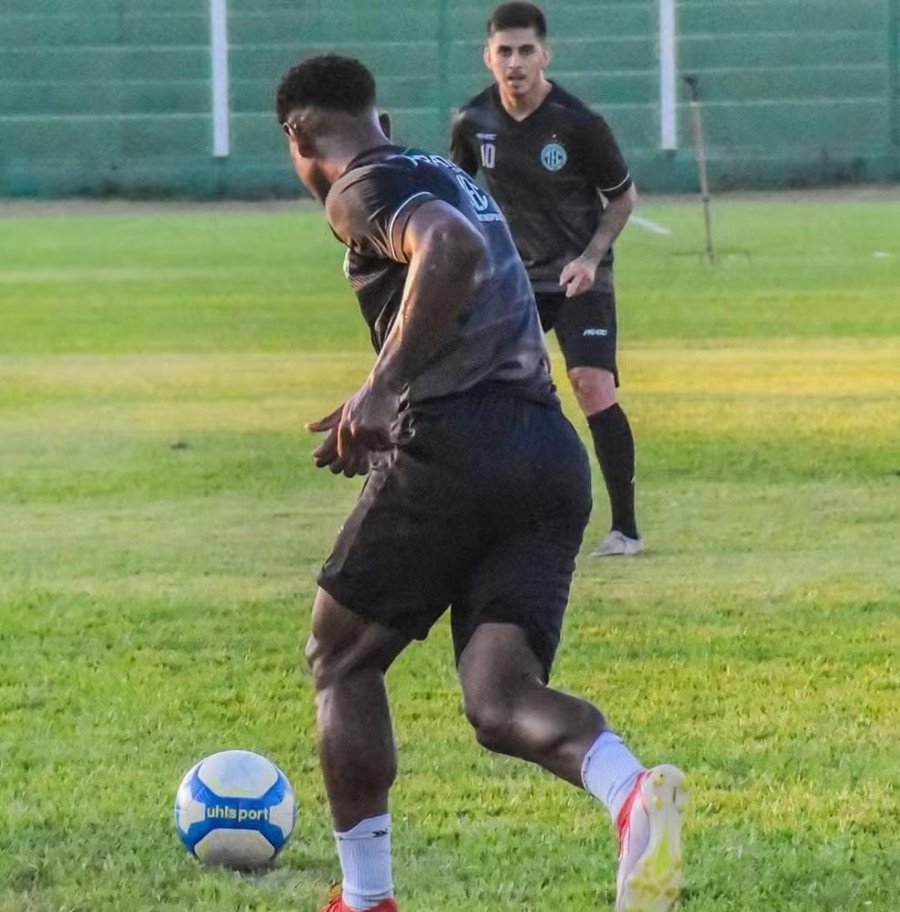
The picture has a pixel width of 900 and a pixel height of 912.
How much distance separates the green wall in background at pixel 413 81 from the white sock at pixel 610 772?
36.2m

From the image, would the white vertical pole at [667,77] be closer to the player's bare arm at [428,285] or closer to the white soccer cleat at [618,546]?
the white soccer cleat at [618,546]

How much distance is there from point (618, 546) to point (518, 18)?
87.2 inches

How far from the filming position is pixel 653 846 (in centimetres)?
394

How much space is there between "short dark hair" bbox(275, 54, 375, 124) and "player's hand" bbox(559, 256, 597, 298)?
4.46 m

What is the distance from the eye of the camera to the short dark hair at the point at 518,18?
9.20m

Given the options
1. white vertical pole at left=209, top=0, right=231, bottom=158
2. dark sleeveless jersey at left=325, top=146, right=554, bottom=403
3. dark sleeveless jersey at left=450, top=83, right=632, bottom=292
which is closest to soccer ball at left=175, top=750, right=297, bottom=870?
dark sleeveless jersey at left=325, top=146, right=554, bottom=403

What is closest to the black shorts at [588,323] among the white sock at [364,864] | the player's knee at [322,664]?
the player's knee at [322,664]

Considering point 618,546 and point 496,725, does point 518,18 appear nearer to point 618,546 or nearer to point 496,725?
point 618,546

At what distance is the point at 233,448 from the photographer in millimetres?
12781

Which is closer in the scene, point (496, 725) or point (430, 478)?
point (496, 725)

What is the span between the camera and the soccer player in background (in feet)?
30.8

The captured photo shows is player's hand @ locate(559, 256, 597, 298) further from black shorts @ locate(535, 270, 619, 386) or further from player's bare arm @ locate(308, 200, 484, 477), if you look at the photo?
player's bare arm @ locate(308, 200, 484, 477)

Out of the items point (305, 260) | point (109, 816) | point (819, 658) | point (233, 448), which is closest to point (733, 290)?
point (305, 260)

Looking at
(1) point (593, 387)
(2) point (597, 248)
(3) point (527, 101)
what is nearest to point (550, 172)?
(3) point (527, 101)
